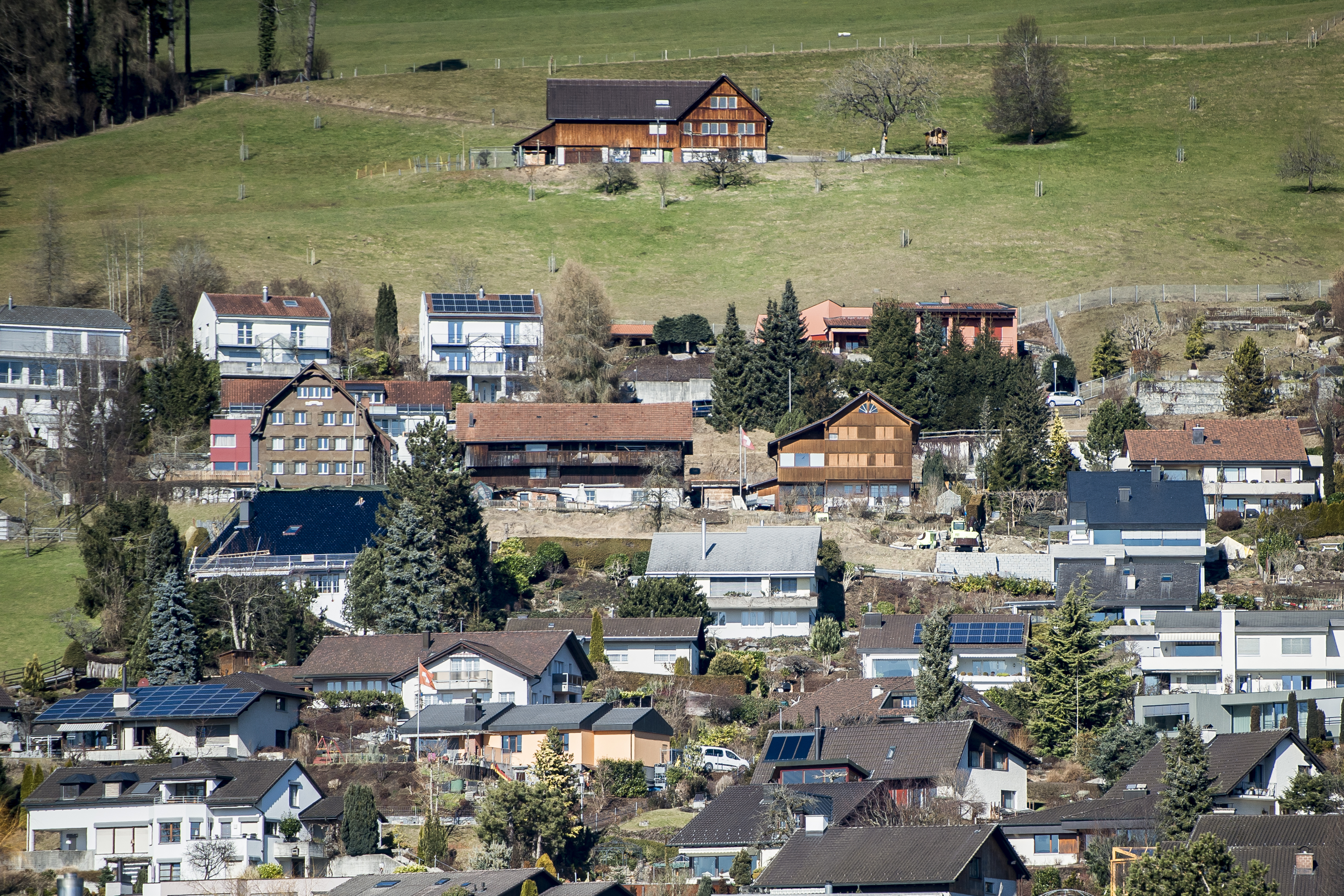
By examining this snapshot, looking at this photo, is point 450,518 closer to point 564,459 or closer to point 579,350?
point 564,459

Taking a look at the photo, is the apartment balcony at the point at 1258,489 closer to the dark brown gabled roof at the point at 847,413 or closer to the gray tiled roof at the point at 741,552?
the dark brown gabled roof at the point at 847,413

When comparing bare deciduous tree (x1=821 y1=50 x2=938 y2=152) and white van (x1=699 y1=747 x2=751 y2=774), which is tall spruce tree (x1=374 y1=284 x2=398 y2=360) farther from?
white van (x1=699 y1=747 x2=751 y2=774)

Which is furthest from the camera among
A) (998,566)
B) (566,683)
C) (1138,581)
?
(998,566)

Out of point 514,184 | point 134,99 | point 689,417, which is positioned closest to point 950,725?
point 689,417

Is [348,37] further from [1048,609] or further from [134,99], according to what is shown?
[1048,609]

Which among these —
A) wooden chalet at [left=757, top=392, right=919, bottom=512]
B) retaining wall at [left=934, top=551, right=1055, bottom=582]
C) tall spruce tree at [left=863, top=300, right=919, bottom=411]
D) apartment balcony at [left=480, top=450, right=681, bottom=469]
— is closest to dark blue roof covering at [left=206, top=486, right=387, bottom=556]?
apartment balcony at [left=480, top=450, right=681, bottom=469]

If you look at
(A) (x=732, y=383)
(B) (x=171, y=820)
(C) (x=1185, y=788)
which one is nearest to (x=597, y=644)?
(B) (x=171, y=820)

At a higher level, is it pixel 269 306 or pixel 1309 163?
pixel 1309 163
